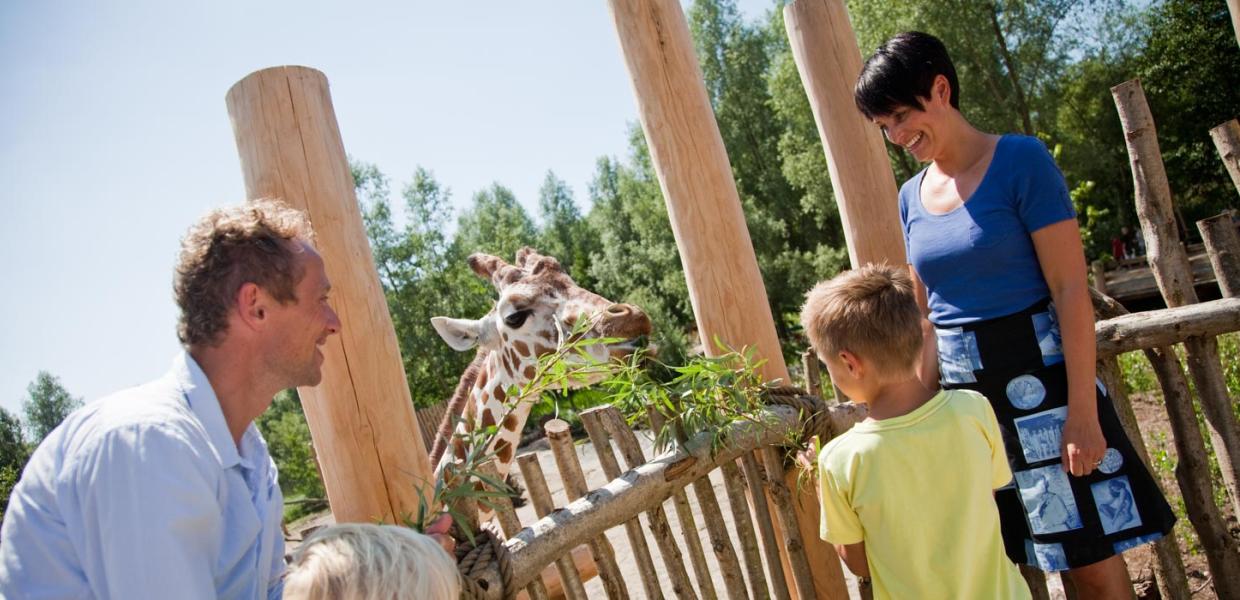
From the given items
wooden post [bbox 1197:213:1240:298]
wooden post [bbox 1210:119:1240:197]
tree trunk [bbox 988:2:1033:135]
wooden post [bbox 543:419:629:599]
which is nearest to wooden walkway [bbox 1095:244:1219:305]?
tree trunk [bbox 988:2:1033:135]

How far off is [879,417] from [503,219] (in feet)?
83.6

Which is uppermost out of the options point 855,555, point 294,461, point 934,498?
point 934,498

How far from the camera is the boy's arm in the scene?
6.38 ft

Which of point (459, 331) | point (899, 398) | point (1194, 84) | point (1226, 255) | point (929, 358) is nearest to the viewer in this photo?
point (899, 398)

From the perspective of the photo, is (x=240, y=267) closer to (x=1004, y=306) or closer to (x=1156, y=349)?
(x=1004, y=306)

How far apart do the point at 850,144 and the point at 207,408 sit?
8.69 ft

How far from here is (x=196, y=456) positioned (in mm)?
1336

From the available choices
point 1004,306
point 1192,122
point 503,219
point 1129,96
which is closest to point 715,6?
point 503,219

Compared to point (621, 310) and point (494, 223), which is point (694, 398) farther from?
point (494, 223)

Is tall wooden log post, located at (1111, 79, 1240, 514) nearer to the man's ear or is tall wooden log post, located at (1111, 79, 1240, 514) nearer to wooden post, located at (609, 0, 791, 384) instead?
wooden post, located at (609, 0, 791, 384)

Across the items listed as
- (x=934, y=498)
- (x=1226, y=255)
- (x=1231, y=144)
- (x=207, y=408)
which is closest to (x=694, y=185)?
(x=934, y=498)

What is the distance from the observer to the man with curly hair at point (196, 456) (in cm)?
123

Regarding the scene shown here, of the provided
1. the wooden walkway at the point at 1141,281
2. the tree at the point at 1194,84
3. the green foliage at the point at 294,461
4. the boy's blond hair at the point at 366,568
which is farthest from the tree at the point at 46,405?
the tree at the point at 1194,84

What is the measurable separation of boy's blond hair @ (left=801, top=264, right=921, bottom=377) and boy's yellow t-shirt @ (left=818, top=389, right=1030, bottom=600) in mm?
133
